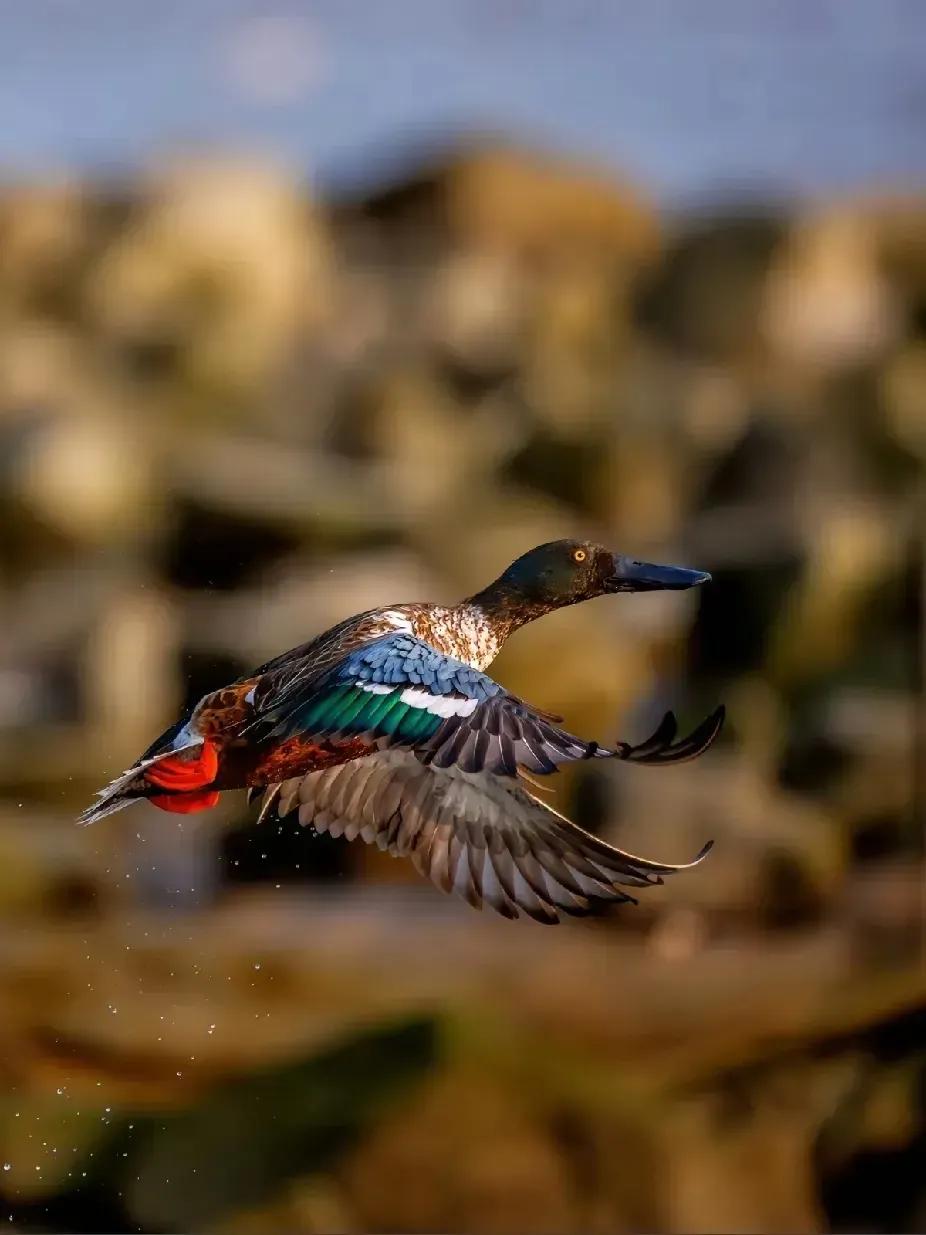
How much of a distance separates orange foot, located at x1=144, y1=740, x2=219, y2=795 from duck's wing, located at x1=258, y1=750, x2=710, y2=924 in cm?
18

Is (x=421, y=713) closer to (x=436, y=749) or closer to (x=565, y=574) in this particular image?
(x=436, y=749)

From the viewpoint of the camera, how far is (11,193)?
1539 centimetres

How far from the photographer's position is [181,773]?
1.96 meters

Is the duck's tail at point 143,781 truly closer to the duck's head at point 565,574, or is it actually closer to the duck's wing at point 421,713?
the duck's wing at point 421,713

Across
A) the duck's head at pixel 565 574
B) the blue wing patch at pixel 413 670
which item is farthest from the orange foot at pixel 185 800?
the duck's head at pixel 565 574

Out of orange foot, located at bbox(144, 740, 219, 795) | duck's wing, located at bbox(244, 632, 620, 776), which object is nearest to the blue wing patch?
duck's wing, located at bbox(244, 632, 620, 776)

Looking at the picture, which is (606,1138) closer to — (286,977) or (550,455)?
(286,977)

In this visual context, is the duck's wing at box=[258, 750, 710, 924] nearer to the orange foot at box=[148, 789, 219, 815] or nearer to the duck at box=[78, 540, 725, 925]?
the duck at box=[78, 540, 725, 925]

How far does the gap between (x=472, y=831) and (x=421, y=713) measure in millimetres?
261

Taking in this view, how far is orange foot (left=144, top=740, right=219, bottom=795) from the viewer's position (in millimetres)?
1953

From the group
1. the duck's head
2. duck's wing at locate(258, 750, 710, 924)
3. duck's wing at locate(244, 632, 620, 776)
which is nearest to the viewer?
duck's wing at locate(244, 632, 620, 776)

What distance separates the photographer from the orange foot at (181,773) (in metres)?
1.95

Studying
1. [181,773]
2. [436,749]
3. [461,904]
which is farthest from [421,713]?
[461,904]

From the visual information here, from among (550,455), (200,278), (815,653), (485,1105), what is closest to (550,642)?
(815,653)
